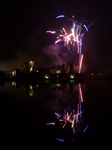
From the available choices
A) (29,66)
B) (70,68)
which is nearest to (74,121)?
(29,66)

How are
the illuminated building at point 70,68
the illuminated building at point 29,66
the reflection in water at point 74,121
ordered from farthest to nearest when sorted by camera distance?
the illuminated building at point 70,68 < the illuminated building at point 29,66 < the reflection in water at point 74,121

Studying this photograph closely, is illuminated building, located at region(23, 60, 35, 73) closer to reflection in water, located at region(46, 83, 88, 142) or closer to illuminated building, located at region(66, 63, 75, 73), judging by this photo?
illuminated building, located at region(66, 63, 75, 73)

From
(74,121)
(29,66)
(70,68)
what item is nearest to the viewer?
(74,121)

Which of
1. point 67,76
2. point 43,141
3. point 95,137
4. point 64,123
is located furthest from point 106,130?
point 67,76

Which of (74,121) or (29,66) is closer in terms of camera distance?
(74,121)

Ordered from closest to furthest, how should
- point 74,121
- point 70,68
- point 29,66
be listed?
1. point 74,121
2. point 29,66
3. point 70,68

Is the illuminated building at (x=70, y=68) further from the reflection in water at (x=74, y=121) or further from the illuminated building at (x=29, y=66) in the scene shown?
the reflection in water at (x=74, y=121)

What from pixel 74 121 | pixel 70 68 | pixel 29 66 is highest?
pixel 29 66

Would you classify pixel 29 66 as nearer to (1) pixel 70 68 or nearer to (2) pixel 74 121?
(1) pixel 70 68

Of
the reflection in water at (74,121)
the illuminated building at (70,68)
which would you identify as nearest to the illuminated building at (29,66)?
the illuminated building at (70,68)

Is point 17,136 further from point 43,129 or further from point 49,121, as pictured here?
point 49,121

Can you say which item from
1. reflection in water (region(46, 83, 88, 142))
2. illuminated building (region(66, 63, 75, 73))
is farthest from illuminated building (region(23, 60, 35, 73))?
reflection in water (region(46, 83, 88, 142))

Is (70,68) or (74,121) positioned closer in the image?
(74,121)

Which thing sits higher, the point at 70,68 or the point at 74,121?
the point at 70,68
